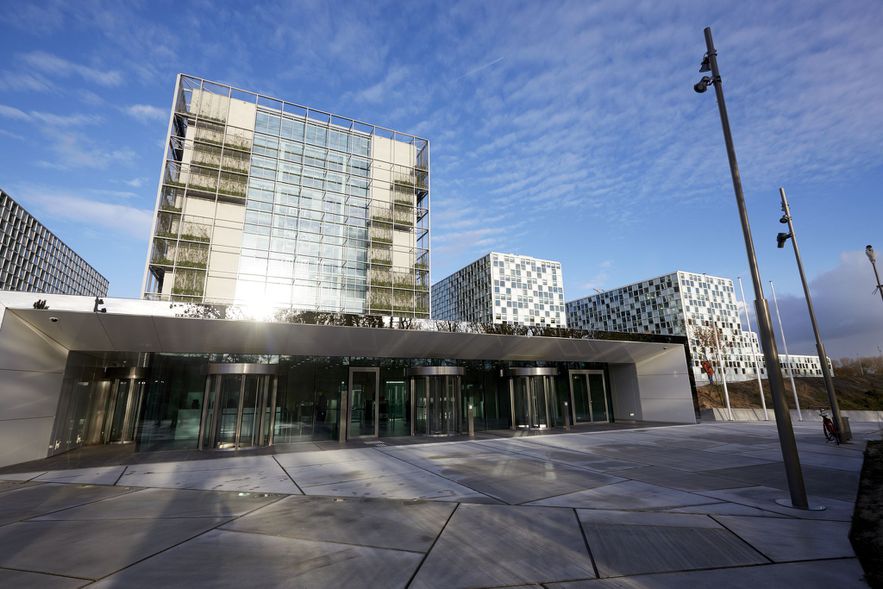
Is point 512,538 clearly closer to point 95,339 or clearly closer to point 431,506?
point 431,506

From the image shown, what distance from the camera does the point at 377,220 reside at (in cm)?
3669

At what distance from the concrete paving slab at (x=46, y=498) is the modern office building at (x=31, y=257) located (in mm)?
72409

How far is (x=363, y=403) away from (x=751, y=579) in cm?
1534

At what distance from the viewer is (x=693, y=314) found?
87.1 meters

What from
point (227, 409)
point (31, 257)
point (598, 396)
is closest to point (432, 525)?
point (227, 409)

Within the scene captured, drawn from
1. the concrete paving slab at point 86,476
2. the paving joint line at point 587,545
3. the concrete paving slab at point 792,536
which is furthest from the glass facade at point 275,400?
the concrete paving slab at point 792,536

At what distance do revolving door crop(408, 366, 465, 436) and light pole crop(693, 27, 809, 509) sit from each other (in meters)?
12.3

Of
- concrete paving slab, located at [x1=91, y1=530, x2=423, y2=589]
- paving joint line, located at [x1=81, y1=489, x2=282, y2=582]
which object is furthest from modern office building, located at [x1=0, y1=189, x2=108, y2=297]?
concrete paving slab, located at [x1=91, y1=530, x2=423, y2=589]

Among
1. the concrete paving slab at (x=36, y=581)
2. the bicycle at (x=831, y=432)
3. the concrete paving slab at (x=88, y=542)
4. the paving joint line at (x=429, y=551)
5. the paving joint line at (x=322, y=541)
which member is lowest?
the paving joint line at (x=429, y=551)

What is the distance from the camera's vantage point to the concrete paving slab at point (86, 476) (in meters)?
8.95

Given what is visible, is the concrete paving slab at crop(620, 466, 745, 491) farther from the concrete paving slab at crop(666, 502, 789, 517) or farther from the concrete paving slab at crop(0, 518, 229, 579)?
the concrete paving slab at crop(0, 518, 229, 579)

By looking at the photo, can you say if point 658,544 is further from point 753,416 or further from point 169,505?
point 753,416

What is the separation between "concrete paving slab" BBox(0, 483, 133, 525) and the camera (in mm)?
6414

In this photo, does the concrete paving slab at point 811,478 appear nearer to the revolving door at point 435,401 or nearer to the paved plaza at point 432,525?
the paved plaza at point 432,525
